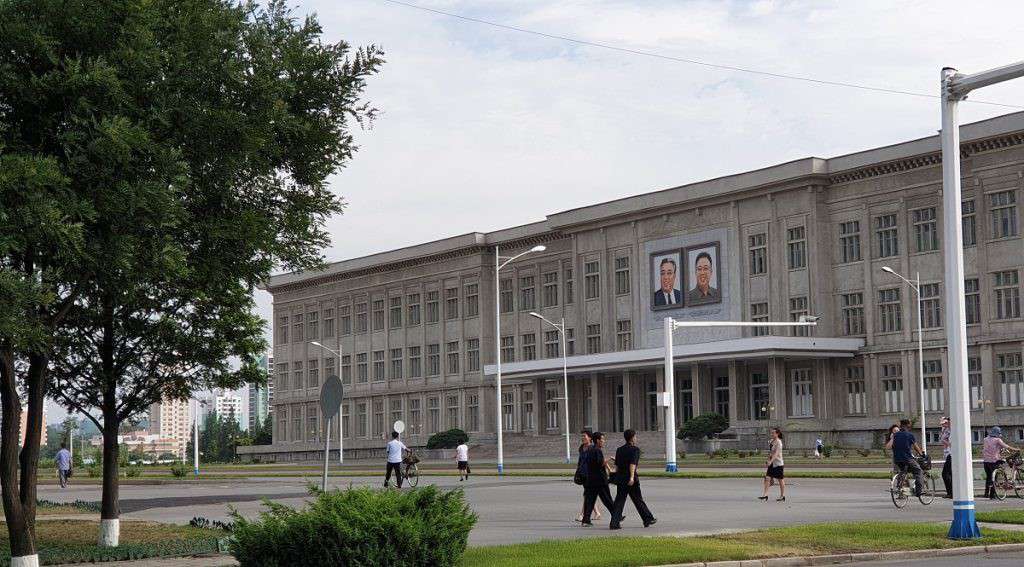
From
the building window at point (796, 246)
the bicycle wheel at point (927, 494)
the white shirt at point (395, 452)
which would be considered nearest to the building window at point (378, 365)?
the building window at point (796, 246)

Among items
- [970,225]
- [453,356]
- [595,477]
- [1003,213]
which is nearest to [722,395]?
[970,225]

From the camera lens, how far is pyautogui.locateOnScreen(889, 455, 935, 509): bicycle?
29.5 meters

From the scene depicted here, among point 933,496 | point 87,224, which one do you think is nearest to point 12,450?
point 87,224

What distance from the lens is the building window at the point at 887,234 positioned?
250 feet

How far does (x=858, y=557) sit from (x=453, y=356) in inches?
3530

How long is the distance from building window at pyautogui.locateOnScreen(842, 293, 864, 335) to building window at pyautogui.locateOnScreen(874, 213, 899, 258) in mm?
3184

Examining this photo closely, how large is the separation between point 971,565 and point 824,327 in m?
62.9

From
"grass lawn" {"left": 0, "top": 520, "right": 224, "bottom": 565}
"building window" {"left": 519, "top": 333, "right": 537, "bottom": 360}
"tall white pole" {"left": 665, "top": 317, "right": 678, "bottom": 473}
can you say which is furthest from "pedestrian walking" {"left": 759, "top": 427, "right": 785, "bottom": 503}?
"building window" {"left": 519, "top": 333, "right": 537, "bottom": 360}

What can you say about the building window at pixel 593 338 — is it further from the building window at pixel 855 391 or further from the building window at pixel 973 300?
→ the building window at pixel 973 300

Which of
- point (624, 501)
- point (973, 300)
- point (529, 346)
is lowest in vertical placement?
point (624, 501)

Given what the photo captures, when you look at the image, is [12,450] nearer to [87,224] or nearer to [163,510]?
[87,224]

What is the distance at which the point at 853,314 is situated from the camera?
259 ft

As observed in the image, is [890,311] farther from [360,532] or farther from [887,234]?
[360,532]

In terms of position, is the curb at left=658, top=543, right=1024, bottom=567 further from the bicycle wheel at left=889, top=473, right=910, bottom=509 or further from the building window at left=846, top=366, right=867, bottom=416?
the building window at left=846, top=366, right=867, bottom=416
